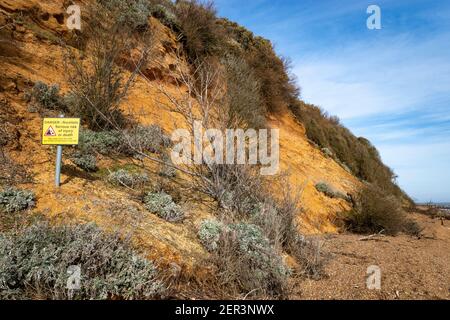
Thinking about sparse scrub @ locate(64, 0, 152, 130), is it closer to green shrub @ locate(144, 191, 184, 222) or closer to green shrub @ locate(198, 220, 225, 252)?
green shrub @ locate(144, 191, 184, 222)

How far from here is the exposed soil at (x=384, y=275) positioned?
3.62 meters

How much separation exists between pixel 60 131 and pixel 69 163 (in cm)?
112

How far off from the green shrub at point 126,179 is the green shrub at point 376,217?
658cm

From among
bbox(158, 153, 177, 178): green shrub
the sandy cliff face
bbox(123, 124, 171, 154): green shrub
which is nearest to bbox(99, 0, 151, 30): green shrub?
the sandy cliff face

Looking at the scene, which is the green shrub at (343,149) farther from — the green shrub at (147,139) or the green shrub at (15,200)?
the green shrub at (15,200)

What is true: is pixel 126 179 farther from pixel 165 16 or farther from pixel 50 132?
pixel 165 16

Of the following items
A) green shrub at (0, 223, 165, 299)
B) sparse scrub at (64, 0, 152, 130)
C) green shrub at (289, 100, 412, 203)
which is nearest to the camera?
green shrub at (0, 223, 165, 299)

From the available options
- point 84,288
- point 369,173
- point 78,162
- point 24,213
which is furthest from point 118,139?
point 369,173

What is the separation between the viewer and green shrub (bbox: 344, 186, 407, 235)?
8.82 m

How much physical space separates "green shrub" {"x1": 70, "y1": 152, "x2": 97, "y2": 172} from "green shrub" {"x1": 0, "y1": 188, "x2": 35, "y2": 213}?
1305mm

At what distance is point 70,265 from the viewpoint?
287 cm

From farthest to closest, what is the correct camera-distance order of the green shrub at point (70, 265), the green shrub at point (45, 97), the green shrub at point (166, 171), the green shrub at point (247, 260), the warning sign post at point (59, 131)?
the green shrub at point (45, 97)
the green shrub at point (166, 171)
the warning sign post at point (59, 131)
the green shrub at point (247, 260)
the green shrub at point (70, 265)

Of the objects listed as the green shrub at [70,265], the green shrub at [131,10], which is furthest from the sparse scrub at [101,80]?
the green shrub at [70,265]

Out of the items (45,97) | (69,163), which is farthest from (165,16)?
(69,163)
